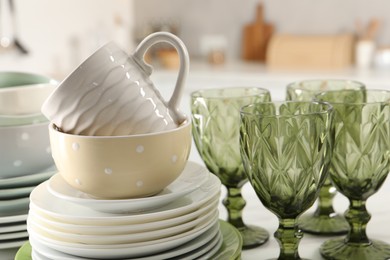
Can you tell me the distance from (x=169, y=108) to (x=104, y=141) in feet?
0.35

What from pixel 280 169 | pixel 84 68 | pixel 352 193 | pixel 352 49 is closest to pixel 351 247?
pixel 352 193

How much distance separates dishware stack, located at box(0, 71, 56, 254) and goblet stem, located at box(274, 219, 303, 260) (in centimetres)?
33

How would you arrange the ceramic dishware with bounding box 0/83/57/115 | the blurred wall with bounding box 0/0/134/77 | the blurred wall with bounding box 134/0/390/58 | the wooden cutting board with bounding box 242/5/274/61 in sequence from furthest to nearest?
1. the wooden cutting board with bounding box 242/5/274/61
2. the blurred wall with bounding box 134/0/390/58
3. the blurred wall with bounding box 0/0/134/77
4. the ceramic dishware with bounding box 0/83/57/115

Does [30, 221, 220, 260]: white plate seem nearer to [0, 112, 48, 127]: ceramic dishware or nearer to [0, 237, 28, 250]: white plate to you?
[0, 237, 28, 250]: white plate

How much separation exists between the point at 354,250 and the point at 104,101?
378 millimetres

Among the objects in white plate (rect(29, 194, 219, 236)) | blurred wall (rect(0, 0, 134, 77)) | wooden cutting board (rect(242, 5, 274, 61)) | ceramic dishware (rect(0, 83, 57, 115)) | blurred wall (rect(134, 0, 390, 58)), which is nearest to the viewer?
white plate (rect(29, 194, 219, 236))

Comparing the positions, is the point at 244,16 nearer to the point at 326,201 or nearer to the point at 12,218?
the point at 326,201

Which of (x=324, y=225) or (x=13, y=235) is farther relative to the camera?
(x=324, y=225)

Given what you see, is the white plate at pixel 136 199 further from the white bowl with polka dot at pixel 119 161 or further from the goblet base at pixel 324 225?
the goblet base at pixel 324 225

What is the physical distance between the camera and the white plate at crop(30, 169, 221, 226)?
708 millimetres

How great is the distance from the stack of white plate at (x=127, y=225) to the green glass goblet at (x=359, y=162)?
171 mm

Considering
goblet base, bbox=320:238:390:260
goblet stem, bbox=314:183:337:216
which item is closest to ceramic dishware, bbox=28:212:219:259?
goblet base, bbox=320:238:390:260

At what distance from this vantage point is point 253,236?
92 centimetres

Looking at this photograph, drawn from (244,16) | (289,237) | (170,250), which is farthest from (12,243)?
(244,16)
